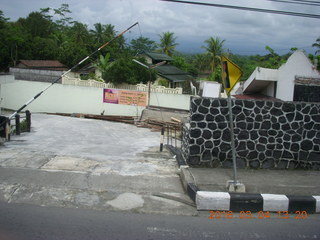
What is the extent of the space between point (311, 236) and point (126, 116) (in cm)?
2050

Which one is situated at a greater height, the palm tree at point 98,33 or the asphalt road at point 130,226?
the palm tree at point 98,33

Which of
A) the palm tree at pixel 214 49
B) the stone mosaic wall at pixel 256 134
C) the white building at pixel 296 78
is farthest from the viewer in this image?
the palm tree at pixel 214 49

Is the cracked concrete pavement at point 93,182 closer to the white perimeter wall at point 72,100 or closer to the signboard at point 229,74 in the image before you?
the signboard at point 229,74

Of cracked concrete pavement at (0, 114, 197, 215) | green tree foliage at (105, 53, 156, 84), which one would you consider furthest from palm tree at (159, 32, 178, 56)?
cracked concrete pavement at (0, 114, 197, 215)

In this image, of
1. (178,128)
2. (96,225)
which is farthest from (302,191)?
(178,128)

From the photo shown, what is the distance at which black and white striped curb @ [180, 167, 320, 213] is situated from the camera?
19.9 ft

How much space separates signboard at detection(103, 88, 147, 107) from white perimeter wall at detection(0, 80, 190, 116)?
319 mm

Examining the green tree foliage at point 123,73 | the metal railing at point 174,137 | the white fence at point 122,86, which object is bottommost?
the metal railing at point 174,137

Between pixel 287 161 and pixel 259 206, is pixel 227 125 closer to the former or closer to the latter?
pixel 287 161

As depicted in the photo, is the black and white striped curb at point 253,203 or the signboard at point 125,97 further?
the signboard at point 125,97

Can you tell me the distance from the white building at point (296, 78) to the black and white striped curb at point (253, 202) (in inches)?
293

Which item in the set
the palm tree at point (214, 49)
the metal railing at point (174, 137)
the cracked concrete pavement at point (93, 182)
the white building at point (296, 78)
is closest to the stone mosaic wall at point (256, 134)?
the cracked concrete pavement at point (93, 182)

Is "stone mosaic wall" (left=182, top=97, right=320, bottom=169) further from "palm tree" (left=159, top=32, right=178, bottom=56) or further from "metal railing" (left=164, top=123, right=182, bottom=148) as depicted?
"palm tree" (left=159, top=32, right=178, bottom=56)

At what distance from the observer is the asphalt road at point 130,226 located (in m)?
4.91
